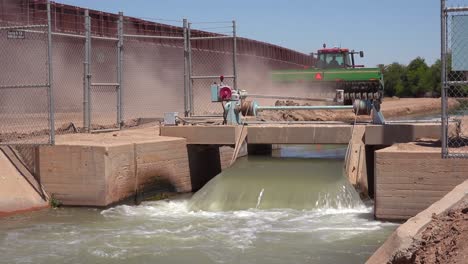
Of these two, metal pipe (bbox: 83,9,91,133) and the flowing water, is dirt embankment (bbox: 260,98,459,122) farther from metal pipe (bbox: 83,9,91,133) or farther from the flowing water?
the flowing water

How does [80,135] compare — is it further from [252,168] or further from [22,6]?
[22,6]

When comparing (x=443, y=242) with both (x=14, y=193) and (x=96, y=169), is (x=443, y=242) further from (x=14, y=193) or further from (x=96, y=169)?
(x=14, y=193)

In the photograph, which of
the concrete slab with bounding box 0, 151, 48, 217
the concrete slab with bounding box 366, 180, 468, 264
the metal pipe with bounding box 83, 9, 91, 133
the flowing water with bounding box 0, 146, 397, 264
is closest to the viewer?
the concrete slab with bounding box 366, 180, 468, 264

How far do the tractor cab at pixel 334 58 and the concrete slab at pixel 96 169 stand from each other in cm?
1724

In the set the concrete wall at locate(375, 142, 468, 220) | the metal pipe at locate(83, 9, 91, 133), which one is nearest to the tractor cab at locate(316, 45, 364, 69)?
the metal pipe at locate(83, 9, 91, 133)

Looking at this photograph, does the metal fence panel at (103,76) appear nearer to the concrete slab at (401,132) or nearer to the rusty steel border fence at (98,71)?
the rusty steel border fence at (98,71)

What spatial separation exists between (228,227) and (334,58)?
2012 cm

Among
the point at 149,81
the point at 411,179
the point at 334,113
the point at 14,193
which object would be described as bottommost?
the point at 14,193

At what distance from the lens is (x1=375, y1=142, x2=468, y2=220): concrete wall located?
1016 cm

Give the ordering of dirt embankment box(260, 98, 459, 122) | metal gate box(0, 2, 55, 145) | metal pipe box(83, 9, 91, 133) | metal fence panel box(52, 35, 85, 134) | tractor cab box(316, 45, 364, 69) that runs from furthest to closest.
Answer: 1. tractor cab box(316, 45, 364, 69)
2. dirt embankment box(260, 98, 459, 122)
3. metal fence panel box(52, 35, 85, 134)
4. metal gate box(0, 2, 55, 145)
5. metal pipe box(83, 9, 91, 133)

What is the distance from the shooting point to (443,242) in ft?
16.9

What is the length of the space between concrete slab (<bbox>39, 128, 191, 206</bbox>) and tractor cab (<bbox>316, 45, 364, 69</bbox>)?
17244 millimetres

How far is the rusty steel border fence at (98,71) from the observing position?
651 inches

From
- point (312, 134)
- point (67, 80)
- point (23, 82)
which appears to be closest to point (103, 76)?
point (67, 80)
